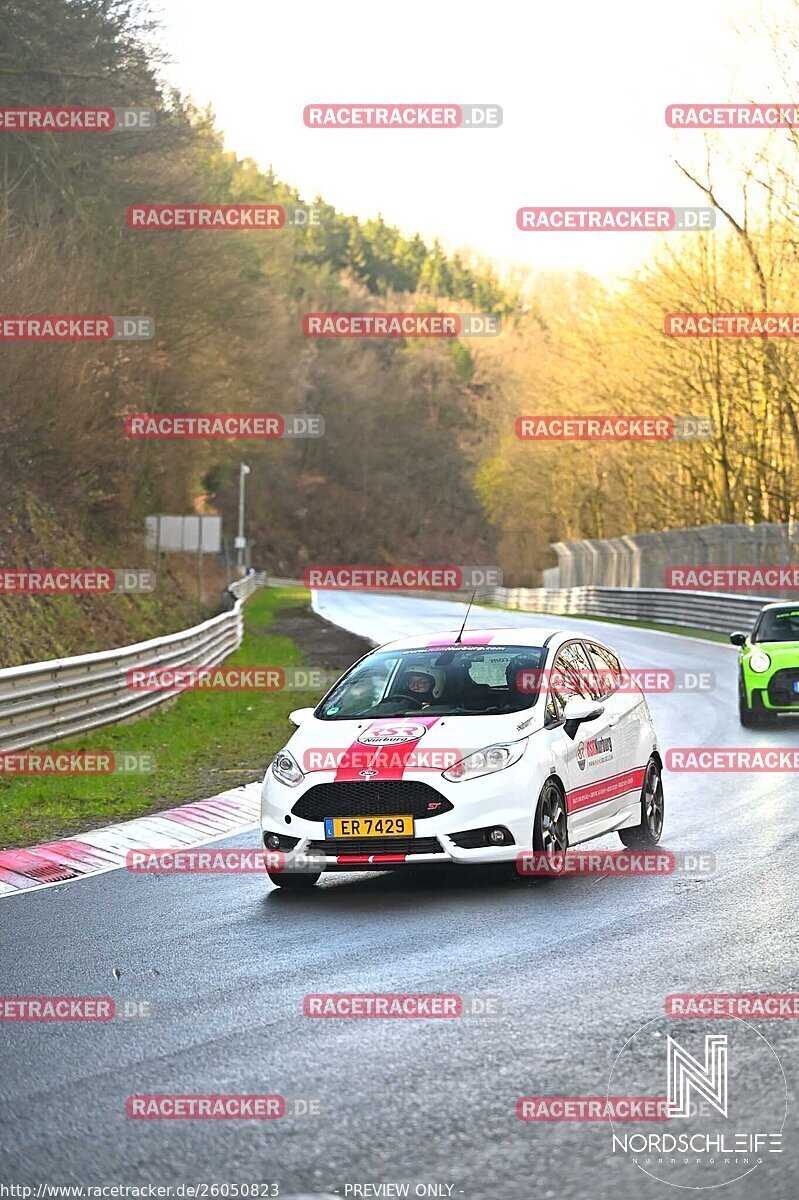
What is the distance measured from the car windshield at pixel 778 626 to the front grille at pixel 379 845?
12.7m

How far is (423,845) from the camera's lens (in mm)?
10180

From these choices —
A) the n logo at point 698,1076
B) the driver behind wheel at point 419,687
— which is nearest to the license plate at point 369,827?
the driver behind wheel at point 419,687

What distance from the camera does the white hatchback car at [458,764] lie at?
10.2m

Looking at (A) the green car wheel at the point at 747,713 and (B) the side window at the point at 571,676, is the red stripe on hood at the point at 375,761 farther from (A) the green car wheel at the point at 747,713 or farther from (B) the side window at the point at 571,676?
(A) the green car wheel at the point at 747,713

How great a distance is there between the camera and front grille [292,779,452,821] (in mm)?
10219

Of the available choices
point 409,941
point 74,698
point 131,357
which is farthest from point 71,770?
point 131,357

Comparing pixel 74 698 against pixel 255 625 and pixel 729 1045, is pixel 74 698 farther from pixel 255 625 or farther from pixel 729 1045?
pixel 255 625

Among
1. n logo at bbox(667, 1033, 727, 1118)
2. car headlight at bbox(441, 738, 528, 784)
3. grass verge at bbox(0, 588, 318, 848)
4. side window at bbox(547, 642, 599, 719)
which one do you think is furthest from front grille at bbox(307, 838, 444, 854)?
n logo at bbox(667, 1033, 727, 1118)

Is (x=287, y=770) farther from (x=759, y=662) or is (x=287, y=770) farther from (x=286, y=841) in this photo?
(x=759, y=662)

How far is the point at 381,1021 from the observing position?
6.99 meters

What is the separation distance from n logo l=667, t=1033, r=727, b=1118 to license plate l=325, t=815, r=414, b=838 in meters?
3.76

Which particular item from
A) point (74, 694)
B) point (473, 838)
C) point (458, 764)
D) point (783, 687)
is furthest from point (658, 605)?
point (473, 838)

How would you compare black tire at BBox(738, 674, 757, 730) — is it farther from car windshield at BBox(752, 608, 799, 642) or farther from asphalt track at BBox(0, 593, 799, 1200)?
asphalt track at BBox(0, 593, 799, 1200)

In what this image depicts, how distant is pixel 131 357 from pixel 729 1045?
32124mm
